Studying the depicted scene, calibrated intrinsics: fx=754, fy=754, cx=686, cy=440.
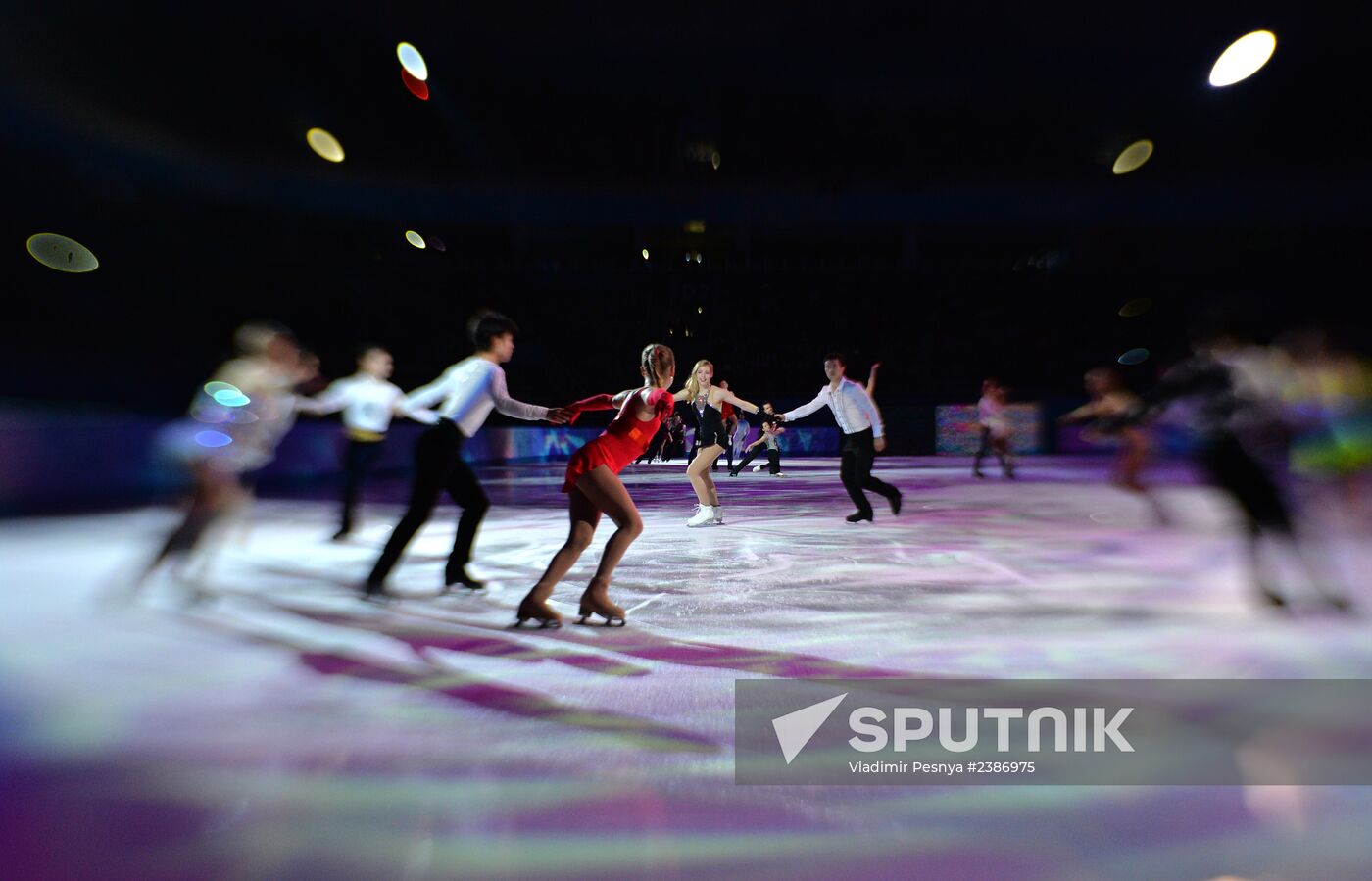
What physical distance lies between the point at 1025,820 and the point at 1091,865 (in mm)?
204

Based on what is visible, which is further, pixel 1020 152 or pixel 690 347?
pixel 690 347

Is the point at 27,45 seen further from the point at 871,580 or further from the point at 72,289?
the point at 871,580

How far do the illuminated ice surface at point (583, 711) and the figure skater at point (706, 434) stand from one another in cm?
147

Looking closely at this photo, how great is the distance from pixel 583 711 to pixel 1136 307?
88.6ft

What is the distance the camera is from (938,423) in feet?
77.5

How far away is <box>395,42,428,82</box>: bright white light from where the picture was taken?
11.5 meters

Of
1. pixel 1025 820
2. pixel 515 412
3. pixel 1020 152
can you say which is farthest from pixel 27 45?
pixel 1020 152

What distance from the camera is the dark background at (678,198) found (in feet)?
38.1

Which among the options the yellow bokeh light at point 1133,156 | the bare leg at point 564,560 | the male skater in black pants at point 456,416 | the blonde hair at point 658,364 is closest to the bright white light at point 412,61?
the male skater in black pants at point 456,416

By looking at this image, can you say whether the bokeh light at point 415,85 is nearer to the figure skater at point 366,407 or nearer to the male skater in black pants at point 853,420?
the figure skater at point 366,407

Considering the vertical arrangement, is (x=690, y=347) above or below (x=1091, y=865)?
above

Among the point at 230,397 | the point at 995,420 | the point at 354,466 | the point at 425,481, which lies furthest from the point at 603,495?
the point at 995,420

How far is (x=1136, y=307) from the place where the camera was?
24328 millimetres

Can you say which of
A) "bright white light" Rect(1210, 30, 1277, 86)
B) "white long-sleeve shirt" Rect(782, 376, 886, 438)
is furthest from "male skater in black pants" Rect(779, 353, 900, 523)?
"bright white light" Rect(1210, 30, 1277, 86)
